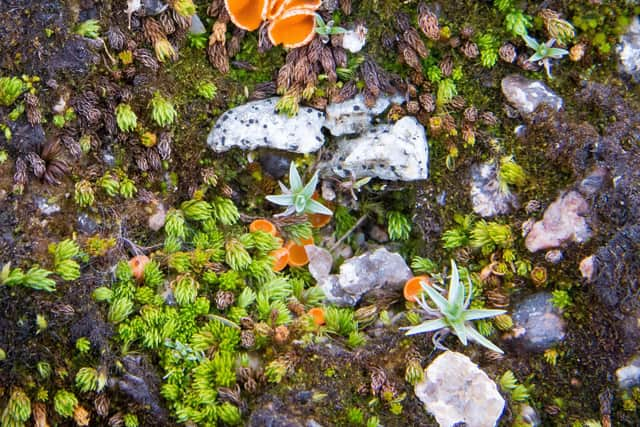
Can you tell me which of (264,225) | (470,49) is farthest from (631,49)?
(264,225)

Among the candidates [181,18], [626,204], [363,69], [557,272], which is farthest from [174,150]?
[626,204]

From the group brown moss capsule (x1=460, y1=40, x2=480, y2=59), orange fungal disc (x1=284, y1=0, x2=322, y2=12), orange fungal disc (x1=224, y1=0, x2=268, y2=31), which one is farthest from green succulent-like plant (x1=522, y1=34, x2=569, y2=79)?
orange fungal disc (x1=224, y1=0, x2=268, y2=31)

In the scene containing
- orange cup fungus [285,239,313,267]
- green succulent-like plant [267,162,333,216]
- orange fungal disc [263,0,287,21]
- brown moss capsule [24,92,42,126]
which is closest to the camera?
brown moss capsule [24,92,42,126]

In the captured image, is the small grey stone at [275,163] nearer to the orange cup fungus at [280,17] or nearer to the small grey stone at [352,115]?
the small grey stone at [352,115]

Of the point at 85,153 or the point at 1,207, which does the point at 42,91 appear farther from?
the point at 1,207

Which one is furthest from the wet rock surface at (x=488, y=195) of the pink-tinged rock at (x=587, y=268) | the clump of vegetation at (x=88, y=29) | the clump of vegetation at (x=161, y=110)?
the clump of vegetation at (x=88, y=29)

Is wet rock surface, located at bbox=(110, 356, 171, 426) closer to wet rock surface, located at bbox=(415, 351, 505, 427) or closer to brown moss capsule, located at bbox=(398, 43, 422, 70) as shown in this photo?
wet rock surface, located at bbox=(415, 351, 505, 427)
